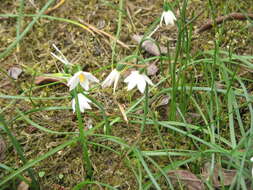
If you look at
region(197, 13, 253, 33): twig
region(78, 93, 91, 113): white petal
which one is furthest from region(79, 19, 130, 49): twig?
region(78, 93, 91, 113): white petal

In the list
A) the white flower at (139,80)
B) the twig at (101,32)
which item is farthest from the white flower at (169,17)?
the twig at (101,32)

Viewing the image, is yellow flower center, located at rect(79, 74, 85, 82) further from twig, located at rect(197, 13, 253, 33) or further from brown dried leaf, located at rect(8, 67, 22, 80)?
twig, located at rect(197, 13, 253, 33)

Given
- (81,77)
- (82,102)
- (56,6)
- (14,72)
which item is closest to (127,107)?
(82,102)

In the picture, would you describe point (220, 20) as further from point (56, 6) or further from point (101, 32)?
point (56, 6)

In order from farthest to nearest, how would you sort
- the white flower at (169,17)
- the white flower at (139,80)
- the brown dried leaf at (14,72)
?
the brown dried leaf at (14,72) → the white flower at (169,17) → the white flower at (139,80)

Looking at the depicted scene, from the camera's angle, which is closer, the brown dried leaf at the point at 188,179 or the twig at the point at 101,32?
the brown dried leaf at the point at 188,179

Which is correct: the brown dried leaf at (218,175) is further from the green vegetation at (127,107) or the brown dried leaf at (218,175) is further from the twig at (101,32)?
the twig at (101,32)
